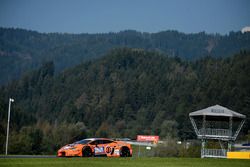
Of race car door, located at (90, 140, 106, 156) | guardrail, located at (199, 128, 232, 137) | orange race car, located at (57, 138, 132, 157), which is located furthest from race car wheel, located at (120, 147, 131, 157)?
guardrail, located at (199, 128, 232, 137)

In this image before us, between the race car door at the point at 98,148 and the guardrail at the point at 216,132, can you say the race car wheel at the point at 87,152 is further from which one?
the guardrail at the point at 216,132

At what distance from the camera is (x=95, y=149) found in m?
38.3

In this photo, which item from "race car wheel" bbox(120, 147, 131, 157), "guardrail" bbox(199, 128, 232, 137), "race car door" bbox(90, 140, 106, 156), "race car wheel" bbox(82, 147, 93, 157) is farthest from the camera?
"guardrail" bbox(199, 128, 232, 137)

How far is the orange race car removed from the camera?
37562 millimetres

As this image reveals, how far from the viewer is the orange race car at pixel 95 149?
37562 millimetres

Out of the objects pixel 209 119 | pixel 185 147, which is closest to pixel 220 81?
pixel 185 147

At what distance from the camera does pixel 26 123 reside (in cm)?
15162

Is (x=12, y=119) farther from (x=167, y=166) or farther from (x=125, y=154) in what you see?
(x=167, y=166)

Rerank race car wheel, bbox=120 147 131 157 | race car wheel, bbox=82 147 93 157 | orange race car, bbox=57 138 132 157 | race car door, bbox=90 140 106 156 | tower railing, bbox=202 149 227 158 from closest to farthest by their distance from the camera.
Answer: orange race car, bbox=57 138 132 157 < race car wheel, bbox=82 147 93 157 < race car door, bbox=90 140 106 156 < race car wheel, bbox=120 147 131 157 < tower railing, bbox=202 149 227 158

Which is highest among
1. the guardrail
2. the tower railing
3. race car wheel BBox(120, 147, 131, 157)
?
the guardrail

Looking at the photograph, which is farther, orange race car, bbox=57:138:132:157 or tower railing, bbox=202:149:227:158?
tower railing, bbox=202:149:227:158

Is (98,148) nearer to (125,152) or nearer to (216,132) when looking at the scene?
(125,152)

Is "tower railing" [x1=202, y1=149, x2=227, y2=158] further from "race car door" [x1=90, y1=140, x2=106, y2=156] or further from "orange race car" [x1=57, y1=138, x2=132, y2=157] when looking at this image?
"race car door" [x1=90, y1=140, x2=106, y2=156]

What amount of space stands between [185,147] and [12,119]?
224ft
